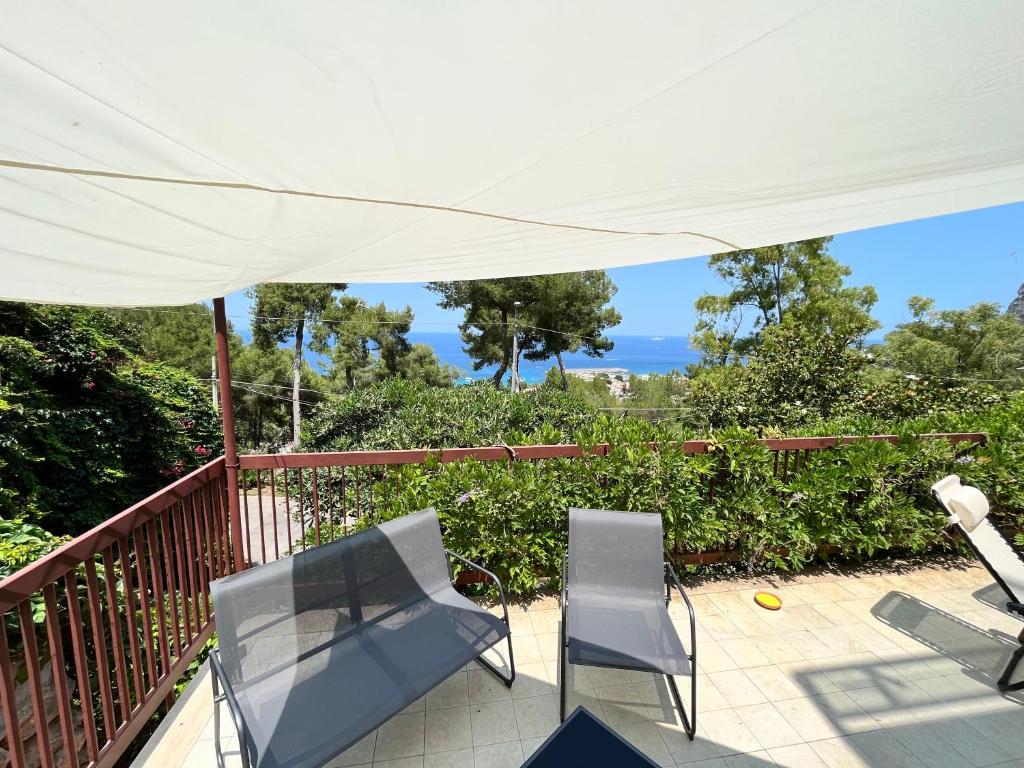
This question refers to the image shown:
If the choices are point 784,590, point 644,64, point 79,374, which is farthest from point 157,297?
point 79,374

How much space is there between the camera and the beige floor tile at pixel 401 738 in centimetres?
196

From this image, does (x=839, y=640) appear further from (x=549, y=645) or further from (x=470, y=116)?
(x=470, y=116)

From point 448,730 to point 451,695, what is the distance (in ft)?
0.65

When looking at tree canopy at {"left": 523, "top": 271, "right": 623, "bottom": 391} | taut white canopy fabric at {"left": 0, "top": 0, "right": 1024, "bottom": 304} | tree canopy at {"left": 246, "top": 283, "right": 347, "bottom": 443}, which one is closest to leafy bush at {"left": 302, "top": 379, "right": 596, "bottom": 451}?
taut white canopy fabric at {"left": 0, "top": 0, "right": 1024, "bottom": 304}

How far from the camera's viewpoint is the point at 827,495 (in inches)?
129

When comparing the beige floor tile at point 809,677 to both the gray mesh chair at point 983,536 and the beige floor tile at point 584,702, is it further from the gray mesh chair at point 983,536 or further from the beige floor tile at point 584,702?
the beige floor tile at point 584,702

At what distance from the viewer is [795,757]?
1938 millimetres

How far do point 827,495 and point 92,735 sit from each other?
4332 mm

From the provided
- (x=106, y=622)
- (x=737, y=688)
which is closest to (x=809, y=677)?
(x=737, y=688)

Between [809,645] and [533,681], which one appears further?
[809,645]

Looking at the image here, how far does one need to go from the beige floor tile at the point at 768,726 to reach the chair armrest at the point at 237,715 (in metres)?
2.13

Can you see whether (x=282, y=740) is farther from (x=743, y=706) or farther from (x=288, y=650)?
(x=743, y=706)

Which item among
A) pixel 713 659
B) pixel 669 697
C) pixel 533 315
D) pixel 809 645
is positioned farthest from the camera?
pixel 533 315

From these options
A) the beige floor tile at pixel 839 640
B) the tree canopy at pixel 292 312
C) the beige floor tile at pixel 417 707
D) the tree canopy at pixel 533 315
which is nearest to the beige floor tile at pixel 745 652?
the beige floor tile at pixel 839 640
